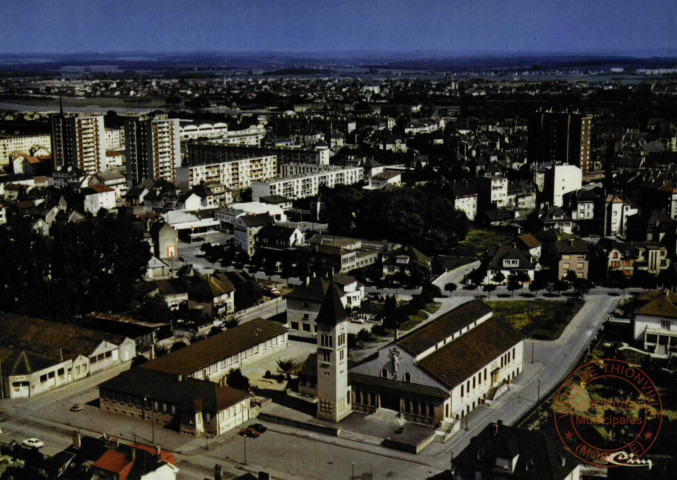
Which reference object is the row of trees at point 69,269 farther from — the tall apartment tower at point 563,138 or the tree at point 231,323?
the tall apartment tower at point 563,138

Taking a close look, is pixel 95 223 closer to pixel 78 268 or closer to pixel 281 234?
pixel 78 268

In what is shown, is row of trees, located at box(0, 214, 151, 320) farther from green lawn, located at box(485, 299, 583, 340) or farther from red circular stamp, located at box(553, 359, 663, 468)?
red circular stamp, located at box(553, 359, 663, 468)

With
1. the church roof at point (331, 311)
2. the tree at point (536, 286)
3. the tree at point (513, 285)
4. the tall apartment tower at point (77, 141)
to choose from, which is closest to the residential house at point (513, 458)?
the church roof at point (331, 311)

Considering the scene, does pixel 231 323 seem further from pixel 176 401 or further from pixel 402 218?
pixel 402 218

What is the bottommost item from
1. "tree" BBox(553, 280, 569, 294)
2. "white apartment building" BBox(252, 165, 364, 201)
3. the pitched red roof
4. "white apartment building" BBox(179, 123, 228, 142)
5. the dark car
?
the dark car

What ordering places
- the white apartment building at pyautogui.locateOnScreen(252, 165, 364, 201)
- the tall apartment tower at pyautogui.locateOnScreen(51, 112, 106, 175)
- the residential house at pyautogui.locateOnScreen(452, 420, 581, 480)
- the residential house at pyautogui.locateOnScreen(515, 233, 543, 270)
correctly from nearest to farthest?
1. the residential house at pyautogui.locateOnScreen(452, 420, 581, 480)
2. the residential house at pyautogui.locateOnScreen(515, 233, 543, 270)
3. the white apartment building at pyautogui.locateOnScreen(252, 165, 364, 201)
4. the tall apartment tower at pyautogui.locateOnScreen(51, 112, 106, 175)

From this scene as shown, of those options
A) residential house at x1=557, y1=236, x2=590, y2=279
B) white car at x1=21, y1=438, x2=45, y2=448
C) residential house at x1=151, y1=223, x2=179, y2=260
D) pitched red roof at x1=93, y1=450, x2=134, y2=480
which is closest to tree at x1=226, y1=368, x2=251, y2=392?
white car at x1=21, y1=438, x2=45, y2=448
